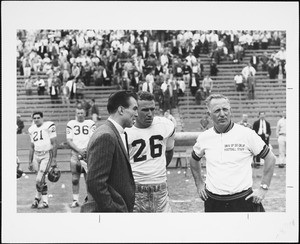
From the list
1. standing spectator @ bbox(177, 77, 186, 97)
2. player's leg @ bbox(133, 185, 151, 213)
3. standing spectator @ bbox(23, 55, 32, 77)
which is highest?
standing spectator @ bbox(23, 55, 32, 77)

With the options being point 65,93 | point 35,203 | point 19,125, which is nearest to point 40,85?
point 65,93

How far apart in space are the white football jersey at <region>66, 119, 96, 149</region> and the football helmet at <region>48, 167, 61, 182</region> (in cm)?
39

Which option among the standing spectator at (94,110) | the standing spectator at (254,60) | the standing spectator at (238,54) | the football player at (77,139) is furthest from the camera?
the standing spectator at (254,60)

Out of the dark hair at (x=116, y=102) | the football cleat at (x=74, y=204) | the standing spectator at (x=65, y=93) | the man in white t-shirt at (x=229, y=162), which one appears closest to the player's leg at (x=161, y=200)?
the man in white t-shirt at (x=229, y=162)

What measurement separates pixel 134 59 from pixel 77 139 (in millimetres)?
2371

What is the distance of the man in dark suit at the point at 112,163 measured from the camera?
11.5 feet

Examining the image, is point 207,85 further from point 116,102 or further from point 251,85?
point 116,102

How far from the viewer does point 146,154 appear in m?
4.46

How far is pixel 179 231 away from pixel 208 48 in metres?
3.95

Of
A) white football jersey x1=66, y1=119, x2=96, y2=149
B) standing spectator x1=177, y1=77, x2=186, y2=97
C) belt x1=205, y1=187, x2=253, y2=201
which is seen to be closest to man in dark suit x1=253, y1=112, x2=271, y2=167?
standing spectator x1=177, y1=77, x2=186, y2=97

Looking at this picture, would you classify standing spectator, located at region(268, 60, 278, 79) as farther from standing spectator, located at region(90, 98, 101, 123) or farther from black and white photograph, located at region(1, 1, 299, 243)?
standing spectator, located at region(90, 98, 101, 123)

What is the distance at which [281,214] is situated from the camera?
193 inches

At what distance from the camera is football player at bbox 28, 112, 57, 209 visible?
596 cm

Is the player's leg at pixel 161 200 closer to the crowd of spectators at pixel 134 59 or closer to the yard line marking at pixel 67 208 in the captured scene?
the yard line marking at pixel 67 208
